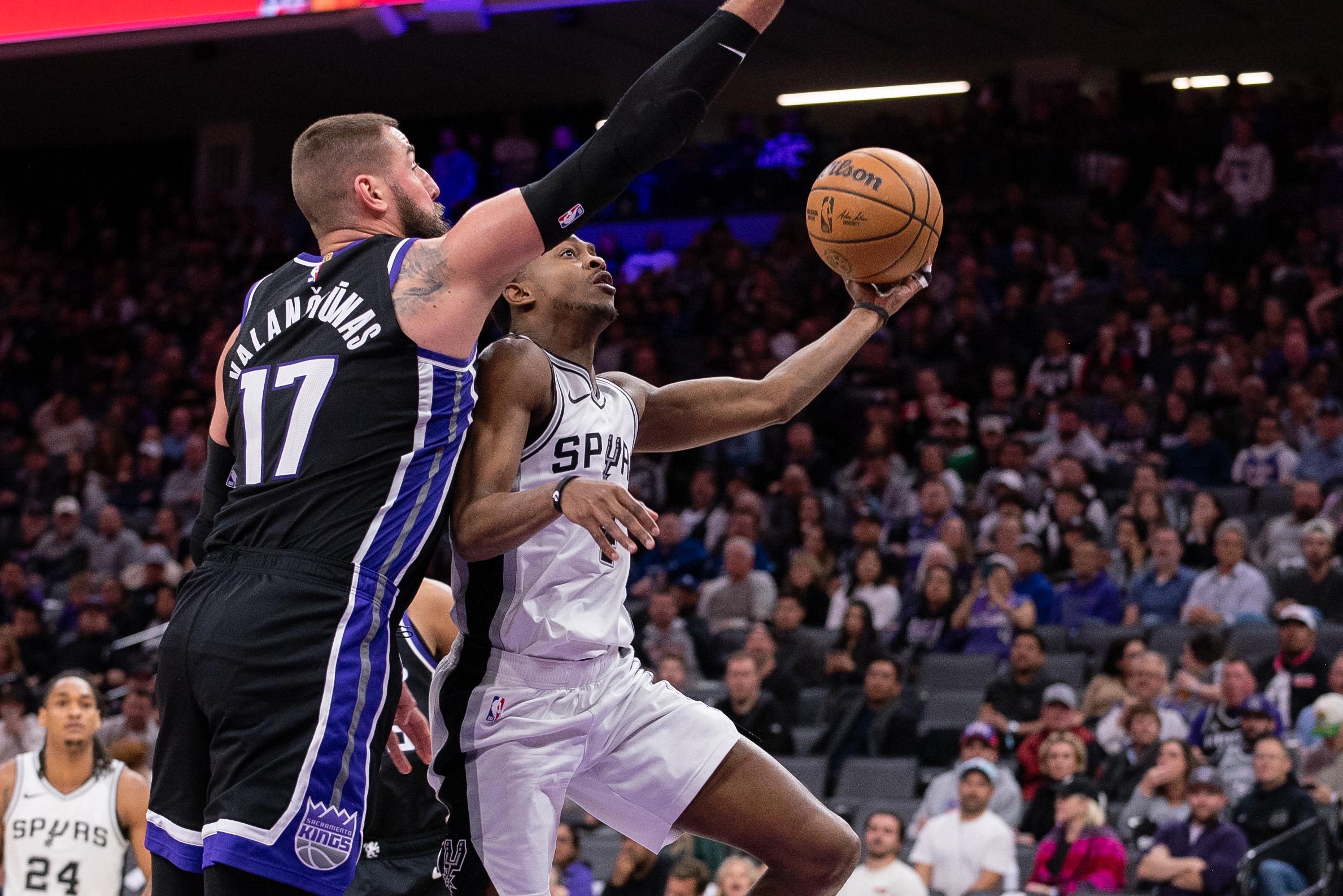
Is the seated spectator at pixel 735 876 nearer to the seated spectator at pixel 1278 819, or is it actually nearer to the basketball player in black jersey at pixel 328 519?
the seated spectator at pixel 1278 819

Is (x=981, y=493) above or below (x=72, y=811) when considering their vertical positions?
above

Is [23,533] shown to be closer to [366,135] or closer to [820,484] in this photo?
[820,484]

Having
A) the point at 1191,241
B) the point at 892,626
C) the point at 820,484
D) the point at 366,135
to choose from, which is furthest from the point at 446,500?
the point at 1191,241

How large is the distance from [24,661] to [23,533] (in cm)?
288

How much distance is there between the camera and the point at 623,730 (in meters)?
4.00

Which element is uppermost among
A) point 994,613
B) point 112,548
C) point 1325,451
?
point 1325,451

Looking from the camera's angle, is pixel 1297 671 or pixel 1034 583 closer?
pixel 1297 671

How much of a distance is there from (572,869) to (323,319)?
663cm

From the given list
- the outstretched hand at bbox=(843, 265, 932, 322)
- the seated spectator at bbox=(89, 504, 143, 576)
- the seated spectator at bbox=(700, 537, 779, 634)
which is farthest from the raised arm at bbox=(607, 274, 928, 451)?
the seated spectator at bbox=(89, 504, 143, 576)

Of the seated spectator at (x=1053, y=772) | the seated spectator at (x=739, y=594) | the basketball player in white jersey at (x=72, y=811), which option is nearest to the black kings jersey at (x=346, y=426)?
the basketball player in white jersey at (x=72, y=811)

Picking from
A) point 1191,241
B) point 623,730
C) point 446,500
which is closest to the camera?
point 446,500

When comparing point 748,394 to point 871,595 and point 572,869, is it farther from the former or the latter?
point 871,595

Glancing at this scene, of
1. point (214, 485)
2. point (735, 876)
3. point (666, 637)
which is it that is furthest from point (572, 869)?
point (214, 485)

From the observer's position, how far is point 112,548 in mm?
15141
